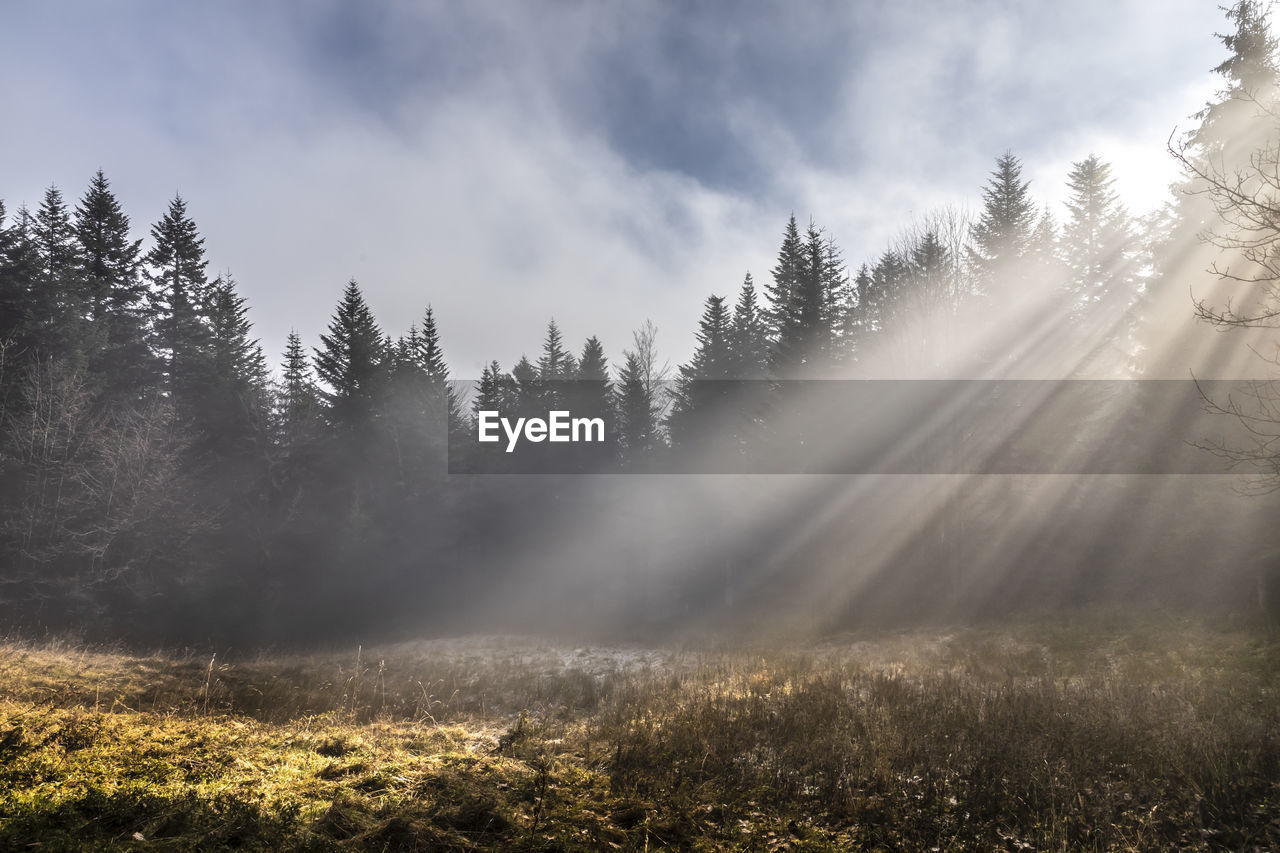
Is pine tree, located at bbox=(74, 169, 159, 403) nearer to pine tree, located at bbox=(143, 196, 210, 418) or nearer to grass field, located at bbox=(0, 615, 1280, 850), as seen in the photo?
pine tree, located at bbox=(143, 196, 210, 418)

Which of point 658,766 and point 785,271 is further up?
point 785,271

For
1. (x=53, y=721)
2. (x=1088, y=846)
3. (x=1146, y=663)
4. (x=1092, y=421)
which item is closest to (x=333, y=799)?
(x=53, y=721)

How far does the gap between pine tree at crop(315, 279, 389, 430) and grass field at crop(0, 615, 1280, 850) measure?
2697 centimetres

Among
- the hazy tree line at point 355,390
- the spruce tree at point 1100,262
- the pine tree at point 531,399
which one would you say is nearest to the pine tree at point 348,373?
the hazy tree line at point 355,390

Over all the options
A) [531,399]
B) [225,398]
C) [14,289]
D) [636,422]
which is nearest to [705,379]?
[636,422]

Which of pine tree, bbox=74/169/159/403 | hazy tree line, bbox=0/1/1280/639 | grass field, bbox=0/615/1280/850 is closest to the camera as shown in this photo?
grass field, bbox=0/615/1280/850

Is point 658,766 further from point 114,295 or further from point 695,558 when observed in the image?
point 114,295

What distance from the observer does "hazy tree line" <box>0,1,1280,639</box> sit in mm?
24156

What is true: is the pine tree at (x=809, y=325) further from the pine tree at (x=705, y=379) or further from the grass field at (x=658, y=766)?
the grass field at (x=658, y=766)

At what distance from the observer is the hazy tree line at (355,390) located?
79.3ft

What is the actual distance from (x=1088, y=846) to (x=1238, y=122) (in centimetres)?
2189

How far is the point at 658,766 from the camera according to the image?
6.69 m

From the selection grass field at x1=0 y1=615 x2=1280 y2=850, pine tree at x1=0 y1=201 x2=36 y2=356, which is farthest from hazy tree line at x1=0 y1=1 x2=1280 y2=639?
grass field at x1=0 y1=615 x2=1280 y2=850

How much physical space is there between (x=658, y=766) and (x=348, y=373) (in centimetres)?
3581
